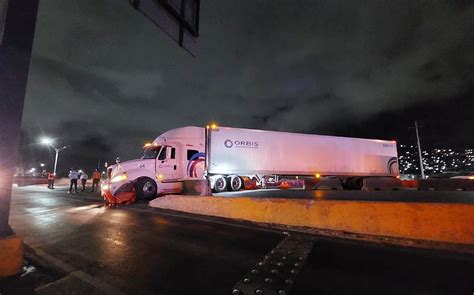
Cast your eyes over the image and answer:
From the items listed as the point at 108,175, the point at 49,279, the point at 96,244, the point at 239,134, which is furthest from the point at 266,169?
the point at 49,279

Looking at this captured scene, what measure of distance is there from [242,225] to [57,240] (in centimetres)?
375

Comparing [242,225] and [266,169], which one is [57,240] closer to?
[242,225]

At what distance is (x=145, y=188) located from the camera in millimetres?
11703

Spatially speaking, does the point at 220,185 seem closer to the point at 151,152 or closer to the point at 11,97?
the point at 151,152

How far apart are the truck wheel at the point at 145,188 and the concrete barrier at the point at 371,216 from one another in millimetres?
6421

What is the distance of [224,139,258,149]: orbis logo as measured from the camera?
13.7m

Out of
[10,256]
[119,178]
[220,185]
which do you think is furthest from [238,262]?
[220,185]

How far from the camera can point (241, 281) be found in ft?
9.30

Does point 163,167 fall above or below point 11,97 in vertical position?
below

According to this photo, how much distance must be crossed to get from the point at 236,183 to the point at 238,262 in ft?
35.8

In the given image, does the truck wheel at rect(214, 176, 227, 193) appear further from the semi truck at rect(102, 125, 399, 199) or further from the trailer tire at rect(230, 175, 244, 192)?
the trailer tire at rect(230, 175, 244, 192)

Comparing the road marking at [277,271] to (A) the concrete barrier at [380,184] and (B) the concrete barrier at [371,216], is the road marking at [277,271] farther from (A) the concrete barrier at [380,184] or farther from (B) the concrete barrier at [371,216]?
(A) the concrete barrier at [380,184]

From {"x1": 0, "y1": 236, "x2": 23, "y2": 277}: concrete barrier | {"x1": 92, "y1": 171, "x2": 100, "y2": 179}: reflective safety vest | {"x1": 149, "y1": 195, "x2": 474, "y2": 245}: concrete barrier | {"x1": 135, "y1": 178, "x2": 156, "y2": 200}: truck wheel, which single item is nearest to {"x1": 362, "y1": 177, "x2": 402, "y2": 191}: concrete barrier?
{"x1": 149, "y1": 195, "x2": 474, "y2": 245}: concrete barrier

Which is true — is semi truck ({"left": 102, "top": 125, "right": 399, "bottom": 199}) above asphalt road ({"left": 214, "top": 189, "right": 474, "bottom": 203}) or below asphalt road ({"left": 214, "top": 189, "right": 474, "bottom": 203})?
above
